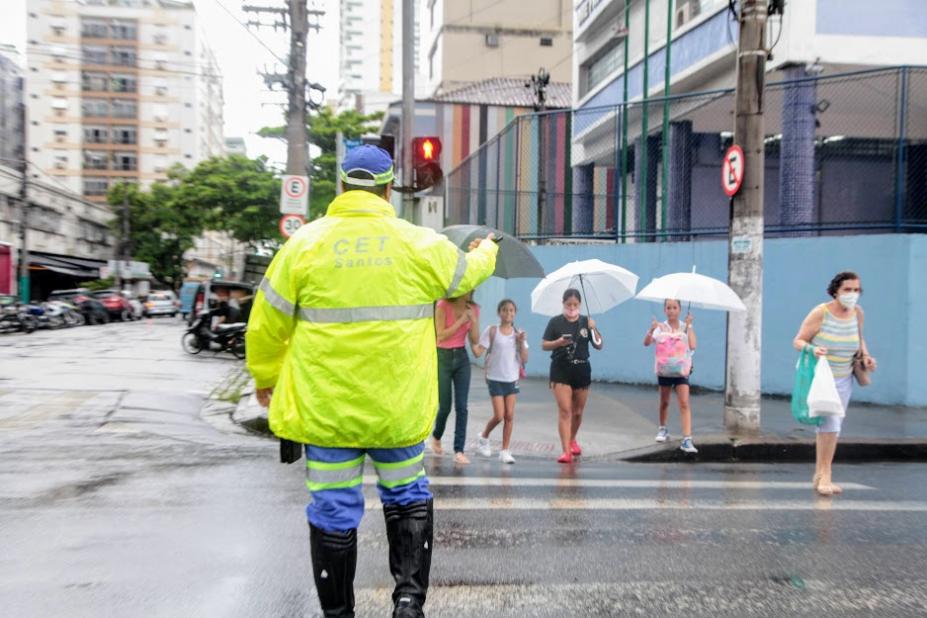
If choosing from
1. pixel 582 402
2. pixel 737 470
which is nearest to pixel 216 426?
pixel 582 402

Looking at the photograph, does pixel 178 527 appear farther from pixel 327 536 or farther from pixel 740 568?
pixel 740 568

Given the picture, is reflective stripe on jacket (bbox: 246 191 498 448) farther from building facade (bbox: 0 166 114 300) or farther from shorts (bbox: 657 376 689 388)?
building facade (bbox: 0 166 114 300)

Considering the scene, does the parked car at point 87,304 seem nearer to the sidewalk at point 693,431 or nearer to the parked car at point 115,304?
the parked car at point 115,304

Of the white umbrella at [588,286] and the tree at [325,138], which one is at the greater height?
the tree at [325,138]

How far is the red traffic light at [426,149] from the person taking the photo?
33.0 ft

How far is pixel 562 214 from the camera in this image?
14.1 m

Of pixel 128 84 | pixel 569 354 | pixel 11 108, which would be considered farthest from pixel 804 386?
pixel 128 84

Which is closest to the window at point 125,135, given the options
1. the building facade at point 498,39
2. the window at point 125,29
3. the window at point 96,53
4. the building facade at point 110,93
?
the building facade at point 110,93

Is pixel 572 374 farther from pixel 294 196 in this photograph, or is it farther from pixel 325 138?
pixel 325 138

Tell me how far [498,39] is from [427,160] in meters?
45.1

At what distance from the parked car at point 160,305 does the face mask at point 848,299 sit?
149ft

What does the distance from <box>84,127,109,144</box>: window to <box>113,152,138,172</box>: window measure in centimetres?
176

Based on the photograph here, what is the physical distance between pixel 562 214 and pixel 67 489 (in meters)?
9.63

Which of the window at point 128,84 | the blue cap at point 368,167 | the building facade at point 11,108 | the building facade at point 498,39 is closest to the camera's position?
the blue cap at point 368,167
